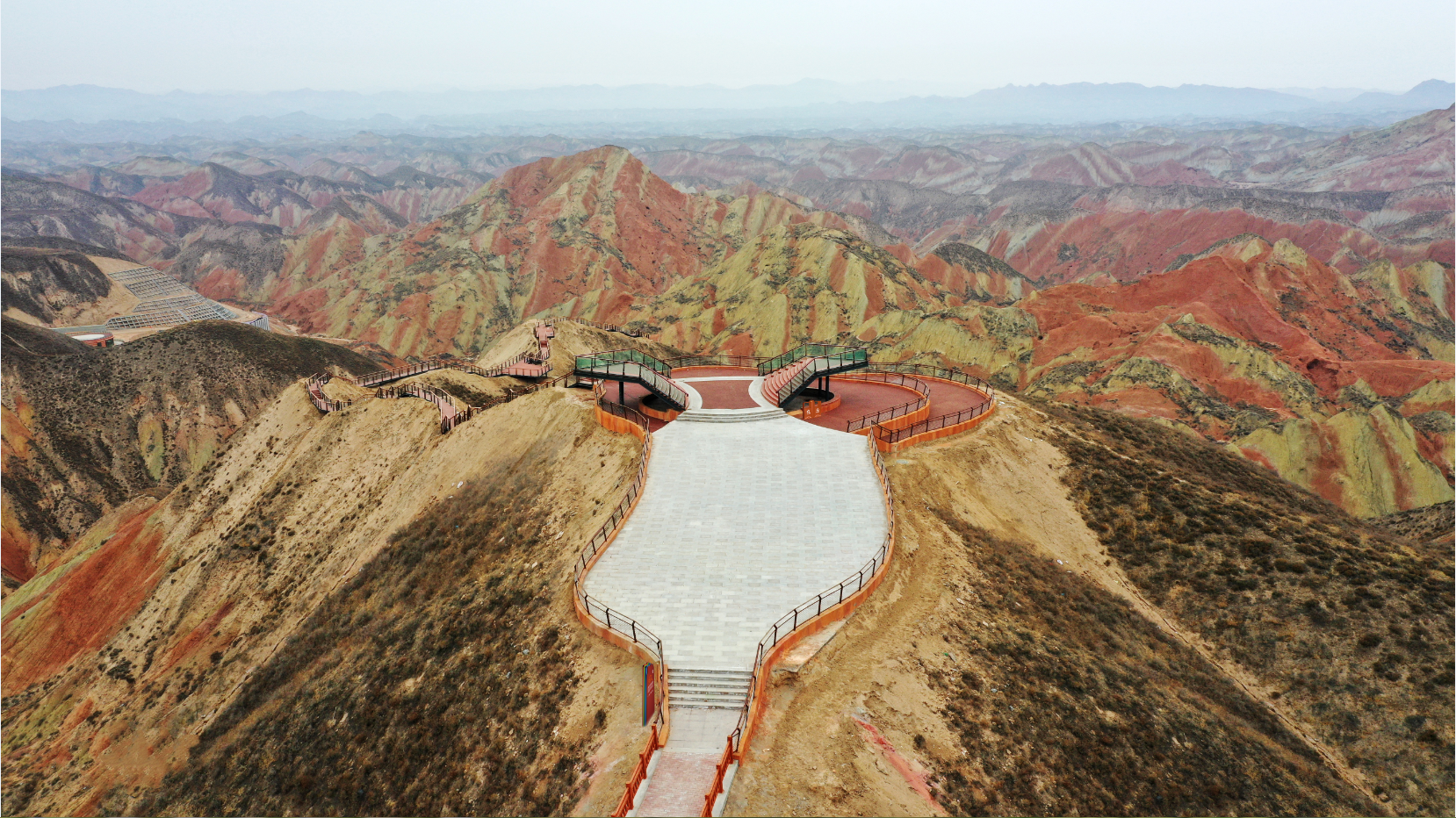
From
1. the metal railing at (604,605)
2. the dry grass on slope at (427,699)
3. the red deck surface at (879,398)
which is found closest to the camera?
the dry grass on slope at (427,699)

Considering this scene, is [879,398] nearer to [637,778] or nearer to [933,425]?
[933,425]

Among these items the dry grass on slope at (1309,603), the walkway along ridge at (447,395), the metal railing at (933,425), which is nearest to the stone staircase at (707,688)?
the metal railing at (933,425)

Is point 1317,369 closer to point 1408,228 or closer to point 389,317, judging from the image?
point 1408,228

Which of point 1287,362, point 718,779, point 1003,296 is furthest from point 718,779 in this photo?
point 1003,296

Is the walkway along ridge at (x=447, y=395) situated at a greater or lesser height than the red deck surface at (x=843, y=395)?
lesser

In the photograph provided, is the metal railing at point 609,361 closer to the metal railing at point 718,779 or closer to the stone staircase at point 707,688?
the stone staircase at point 707,688

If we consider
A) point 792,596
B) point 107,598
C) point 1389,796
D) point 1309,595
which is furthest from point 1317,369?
point 107,598

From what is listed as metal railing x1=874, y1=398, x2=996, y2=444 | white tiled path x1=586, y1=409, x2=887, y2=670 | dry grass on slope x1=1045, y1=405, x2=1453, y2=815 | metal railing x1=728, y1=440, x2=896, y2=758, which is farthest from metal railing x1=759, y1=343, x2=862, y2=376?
metal railing x1=728, y1=440, x2=896, y2=758

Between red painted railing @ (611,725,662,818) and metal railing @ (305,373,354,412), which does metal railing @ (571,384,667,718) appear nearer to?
red painted railing @ (611,725,662,818)
